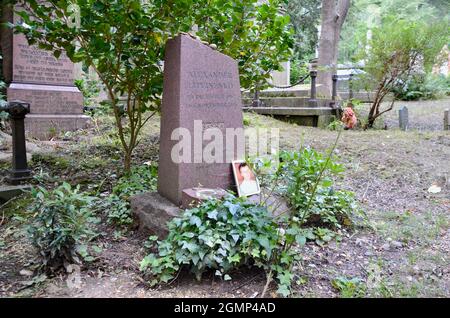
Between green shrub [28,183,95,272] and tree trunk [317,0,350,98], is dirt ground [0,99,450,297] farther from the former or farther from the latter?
tree trunk [317,0,350,98]

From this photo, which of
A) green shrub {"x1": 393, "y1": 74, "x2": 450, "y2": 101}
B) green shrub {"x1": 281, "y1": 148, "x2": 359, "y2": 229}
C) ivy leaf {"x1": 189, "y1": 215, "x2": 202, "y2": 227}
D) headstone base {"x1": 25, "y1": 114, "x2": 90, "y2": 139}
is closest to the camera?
ivy leaf {"x1": 189, "y1": 215, "x2": 202, "y2": 227}

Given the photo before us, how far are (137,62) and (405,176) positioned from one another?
156 inches

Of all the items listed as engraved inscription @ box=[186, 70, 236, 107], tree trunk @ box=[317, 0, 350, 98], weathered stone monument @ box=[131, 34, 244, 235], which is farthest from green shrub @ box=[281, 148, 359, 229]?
tree trunk @ box=[317, 0, 350, 98]

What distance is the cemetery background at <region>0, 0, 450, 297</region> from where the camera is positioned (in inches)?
98.7

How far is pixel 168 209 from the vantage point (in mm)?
3217

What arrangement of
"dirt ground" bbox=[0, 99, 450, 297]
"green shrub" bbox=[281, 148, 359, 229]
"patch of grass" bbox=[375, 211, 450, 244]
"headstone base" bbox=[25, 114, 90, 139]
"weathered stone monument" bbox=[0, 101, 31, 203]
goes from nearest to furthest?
1. "dirt ground" bbox=[0, 99, 450, 297]
2. "green shrub" bbox=[281, 148, 359, 229]
3. "patch of grass" bbox=[375, 211, 450, 244]
4. "weathered stone monument" bbox=[0, 101, 31, 203]
5. "headstone base" bbox=[25, 114, 90, 139]

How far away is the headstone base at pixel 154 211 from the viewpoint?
10.3 ft

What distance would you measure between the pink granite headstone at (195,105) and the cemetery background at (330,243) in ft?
2.19

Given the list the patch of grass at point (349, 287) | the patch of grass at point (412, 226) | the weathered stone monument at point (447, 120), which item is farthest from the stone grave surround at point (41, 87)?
the weathered stone monument at point (447, 120)

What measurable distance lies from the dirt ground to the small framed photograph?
679mm

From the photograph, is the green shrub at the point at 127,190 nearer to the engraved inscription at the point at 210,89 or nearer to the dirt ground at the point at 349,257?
the dirt ground at the point at 349,257

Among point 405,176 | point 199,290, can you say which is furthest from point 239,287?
point 405,176

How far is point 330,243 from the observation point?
329 centimetres

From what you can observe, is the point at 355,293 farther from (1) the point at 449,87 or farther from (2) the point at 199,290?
(1) the point at 449,87
